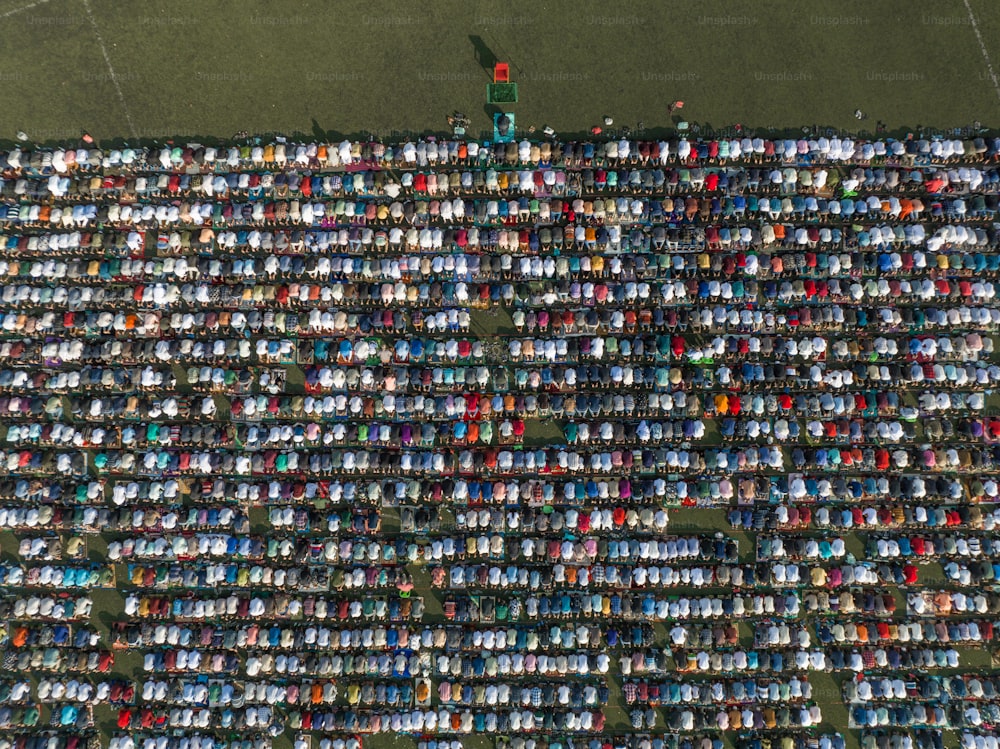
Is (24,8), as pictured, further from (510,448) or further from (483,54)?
(510,448)

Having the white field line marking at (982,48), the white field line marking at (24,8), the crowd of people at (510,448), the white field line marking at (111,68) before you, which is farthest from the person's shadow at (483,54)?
the white field line marking at (982,48)

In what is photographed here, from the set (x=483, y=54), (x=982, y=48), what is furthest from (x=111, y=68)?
(x=982, y=48)

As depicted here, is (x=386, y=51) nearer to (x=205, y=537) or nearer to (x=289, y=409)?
(x=289, y=409)

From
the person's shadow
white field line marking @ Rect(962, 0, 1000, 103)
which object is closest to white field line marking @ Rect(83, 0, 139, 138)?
the person's shadow

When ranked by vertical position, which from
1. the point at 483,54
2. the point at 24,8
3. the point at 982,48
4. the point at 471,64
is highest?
the point at 24,8

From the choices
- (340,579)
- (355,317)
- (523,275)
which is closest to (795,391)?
(523,275)
